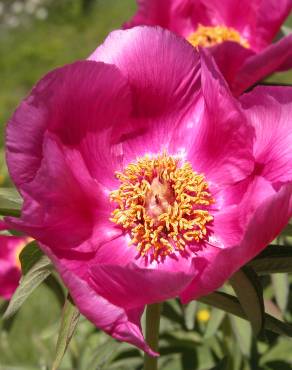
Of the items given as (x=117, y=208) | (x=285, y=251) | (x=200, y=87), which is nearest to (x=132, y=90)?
(x=200, y=87)

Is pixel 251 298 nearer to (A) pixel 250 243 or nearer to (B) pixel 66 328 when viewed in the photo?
(A) pixel 250 243

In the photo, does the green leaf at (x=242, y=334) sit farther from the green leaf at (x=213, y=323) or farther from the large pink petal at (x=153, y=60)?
the large pink petal at (x=153, y=60)

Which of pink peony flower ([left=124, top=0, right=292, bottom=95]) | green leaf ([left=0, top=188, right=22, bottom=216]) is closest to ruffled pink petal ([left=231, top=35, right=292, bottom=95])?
pink peony flower ([left=124, top=0, right=292, bottom=95])

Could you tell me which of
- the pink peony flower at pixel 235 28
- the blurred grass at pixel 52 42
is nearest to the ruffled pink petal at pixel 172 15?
the pink peony flower at pixel 235 28

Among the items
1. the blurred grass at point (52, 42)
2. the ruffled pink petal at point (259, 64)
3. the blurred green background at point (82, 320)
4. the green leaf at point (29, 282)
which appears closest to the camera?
the green leaf at point (29, 282)

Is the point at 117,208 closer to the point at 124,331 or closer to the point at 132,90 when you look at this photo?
the point at 132,90

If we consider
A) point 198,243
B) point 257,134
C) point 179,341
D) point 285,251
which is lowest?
point 179,341
